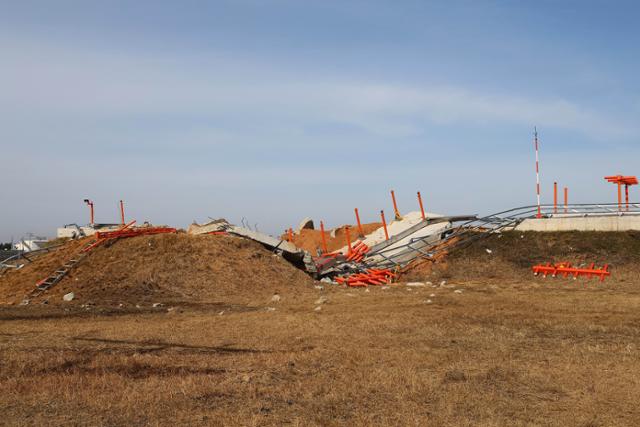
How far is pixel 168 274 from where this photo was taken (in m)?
25.1

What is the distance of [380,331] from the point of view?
48.4ft

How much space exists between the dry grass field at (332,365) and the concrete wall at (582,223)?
11259 millimetres

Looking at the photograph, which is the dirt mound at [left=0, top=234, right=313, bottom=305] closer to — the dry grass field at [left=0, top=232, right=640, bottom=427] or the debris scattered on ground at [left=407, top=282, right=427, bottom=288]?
the dry grass field at [left=0, top=232, right=640, bottom=427]

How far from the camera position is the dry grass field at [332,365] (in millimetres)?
8430

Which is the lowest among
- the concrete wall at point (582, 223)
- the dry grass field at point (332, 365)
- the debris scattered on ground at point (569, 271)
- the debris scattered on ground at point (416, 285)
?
the debris scattered on ground at point (416, 285)

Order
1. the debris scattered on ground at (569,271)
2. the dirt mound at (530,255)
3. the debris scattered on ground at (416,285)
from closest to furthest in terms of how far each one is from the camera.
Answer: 1. the debris scattered on ground at (416,285)
2. the debris scattered on ground at (569,271)
3. the dirt mound at (530,255)

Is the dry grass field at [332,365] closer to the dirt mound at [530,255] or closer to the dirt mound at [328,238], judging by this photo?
the dirt mound at [530,255]

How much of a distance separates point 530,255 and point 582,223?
11.7ft

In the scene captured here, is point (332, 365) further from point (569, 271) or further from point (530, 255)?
point (530, 255)

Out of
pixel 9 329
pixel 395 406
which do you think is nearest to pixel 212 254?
pixel 9 329

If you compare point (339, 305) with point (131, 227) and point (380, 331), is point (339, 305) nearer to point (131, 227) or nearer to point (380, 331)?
point (380, 331)

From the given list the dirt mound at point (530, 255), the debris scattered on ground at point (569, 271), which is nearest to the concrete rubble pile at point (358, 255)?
the dirt mound at point (530, 255)

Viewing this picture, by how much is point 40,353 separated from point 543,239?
78.0 ft

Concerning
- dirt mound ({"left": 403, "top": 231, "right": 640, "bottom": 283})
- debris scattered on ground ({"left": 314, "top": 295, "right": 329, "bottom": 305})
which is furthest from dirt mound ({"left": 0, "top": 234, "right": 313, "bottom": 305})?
dirt mound ({"left": 403, "top": 231, "right": 640, "bottom": 283})
